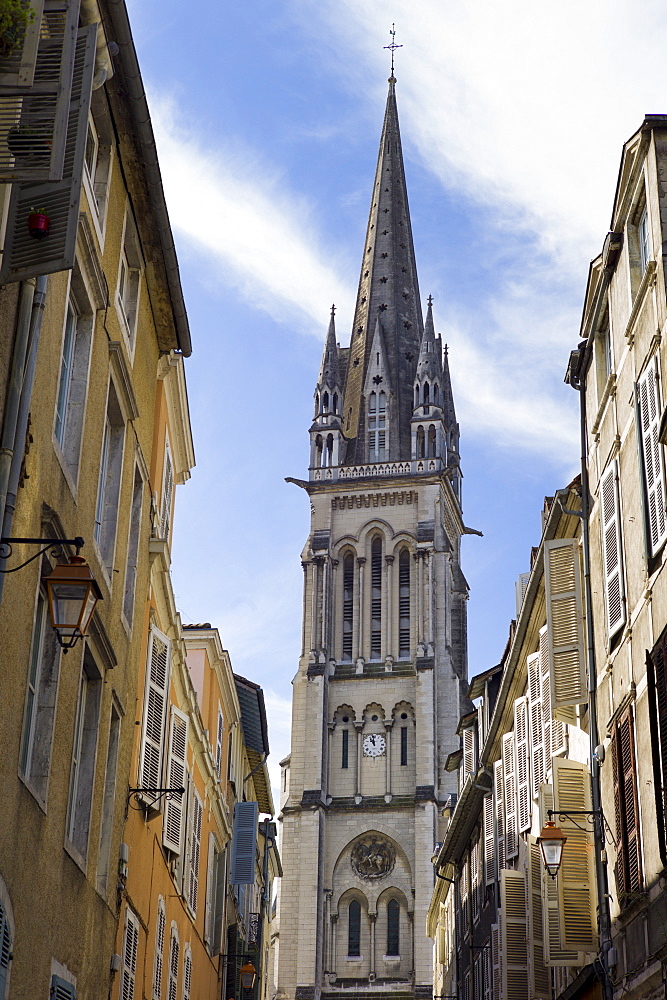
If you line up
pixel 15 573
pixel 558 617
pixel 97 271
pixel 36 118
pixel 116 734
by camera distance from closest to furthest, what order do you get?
pixel 36 118 < pixel 15 573 < pixel 97 271 < pixel 116 734 < pixel 558 617

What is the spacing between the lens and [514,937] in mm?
21156

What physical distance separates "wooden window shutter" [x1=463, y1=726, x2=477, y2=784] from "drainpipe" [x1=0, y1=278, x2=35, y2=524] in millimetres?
23329

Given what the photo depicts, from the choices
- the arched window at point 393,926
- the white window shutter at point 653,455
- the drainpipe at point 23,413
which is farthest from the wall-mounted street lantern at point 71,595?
the arched window at point 393,926

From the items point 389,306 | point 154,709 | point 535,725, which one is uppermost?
point 389,306

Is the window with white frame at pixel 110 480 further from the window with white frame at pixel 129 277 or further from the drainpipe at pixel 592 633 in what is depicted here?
the drainpipe at pixel 592 633

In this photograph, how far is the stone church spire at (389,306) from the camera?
79.4 meters

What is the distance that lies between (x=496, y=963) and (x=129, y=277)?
14271mm

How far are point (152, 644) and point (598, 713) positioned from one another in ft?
18.3

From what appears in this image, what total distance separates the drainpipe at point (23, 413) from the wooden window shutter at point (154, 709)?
7481 mm

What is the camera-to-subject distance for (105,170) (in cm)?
1298

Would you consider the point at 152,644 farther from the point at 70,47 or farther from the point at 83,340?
the point at 70,47

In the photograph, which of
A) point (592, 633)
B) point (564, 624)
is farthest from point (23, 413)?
point (564, 624)

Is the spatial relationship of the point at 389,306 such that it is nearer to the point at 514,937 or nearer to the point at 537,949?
the point at 514,937

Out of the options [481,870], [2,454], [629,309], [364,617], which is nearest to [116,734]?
[2,454]
